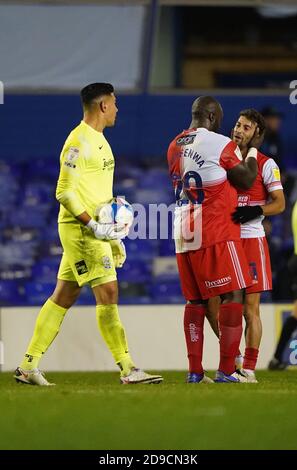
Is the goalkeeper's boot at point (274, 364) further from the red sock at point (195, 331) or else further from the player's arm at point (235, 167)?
the player's arm at point (235, 167)

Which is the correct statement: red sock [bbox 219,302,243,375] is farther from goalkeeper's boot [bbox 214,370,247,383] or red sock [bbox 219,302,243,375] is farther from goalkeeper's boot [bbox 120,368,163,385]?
goalkeeper's boot [bbox 120,368,163,385]

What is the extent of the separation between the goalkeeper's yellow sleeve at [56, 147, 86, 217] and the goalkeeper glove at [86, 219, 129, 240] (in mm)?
120

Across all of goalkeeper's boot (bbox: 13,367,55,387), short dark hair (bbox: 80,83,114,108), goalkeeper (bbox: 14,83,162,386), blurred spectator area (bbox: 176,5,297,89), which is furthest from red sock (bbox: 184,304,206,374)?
blurred spectator area (bbox: 176,5,297,89)

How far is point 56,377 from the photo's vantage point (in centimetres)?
994

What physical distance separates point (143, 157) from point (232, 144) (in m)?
6.12

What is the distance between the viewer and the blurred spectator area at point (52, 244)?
13062 mm

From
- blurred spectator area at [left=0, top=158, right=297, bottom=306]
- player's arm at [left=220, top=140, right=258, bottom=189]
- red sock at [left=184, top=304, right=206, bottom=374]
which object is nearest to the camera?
player's arm at [left=220, top=140, right=258, bottom=189]

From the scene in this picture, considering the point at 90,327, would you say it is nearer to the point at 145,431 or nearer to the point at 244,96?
the point at 244,96

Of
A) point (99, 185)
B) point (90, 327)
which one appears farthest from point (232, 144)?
point (90, 327)

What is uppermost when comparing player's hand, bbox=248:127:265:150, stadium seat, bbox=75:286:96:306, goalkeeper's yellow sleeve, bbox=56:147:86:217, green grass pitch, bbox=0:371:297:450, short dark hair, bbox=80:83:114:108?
short dark hair, bbox=80:83:114:108

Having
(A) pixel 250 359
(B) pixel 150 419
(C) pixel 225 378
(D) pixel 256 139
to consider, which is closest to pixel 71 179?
(D) pixel 256 139

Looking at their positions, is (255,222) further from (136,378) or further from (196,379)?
(136,378)

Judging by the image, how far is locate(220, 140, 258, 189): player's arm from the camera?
761 cm

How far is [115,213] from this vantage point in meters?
7.90
